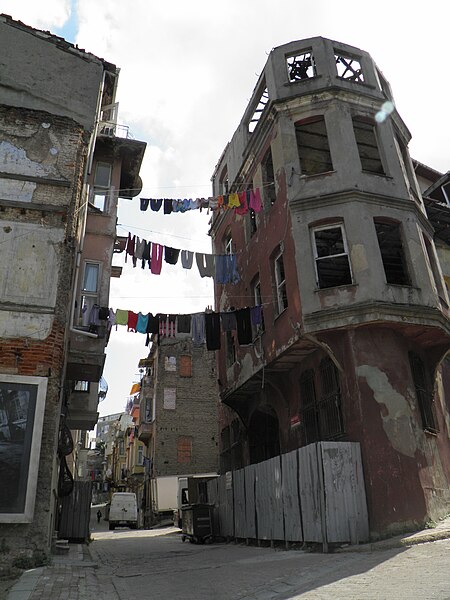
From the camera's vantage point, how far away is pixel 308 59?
1930 centimetres

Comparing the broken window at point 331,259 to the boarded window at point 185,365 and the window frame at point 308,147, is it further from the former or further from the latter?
the boarded window at point 185,365

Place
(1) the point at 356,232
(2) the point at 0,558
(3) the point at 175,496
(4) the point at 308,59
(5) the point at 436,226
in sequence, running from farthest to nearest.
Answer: (3) the point at 175,496 < (5) the point at 436,226 < (4) the point at 308,59 < (1) the point at 356,232 < (2) the point at 0,558

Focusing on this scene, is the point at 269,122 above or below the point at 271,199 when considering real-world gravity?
above

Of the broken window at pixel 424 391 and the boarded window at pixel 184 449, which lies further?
the boarded window at pixel 184 449

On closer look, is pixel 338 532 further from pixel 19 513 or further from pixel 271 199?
pixel 271 199

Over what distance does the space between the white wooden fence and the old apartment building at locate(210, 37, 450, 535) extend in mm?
489

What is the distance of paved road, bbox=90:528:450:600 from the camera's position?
6.65 m

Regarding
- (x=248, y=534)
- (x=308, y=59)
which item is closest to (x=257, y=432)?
(x=248, y=534)

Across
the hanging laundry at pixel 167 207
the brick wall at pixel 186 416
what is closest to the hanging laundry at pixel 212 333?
the hanging laundry at pixel 167 207

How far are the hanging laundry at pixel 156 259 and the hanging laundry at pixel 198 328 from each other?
200 centimetres

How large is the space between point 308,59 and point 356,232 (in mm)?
8739

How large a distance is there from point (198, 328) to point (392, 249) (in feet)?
22.8

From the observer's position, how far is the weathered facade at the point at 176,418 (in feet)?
128

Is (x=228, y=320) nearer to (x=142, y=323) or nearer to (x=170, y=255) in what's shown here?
(x=142, y=323)
